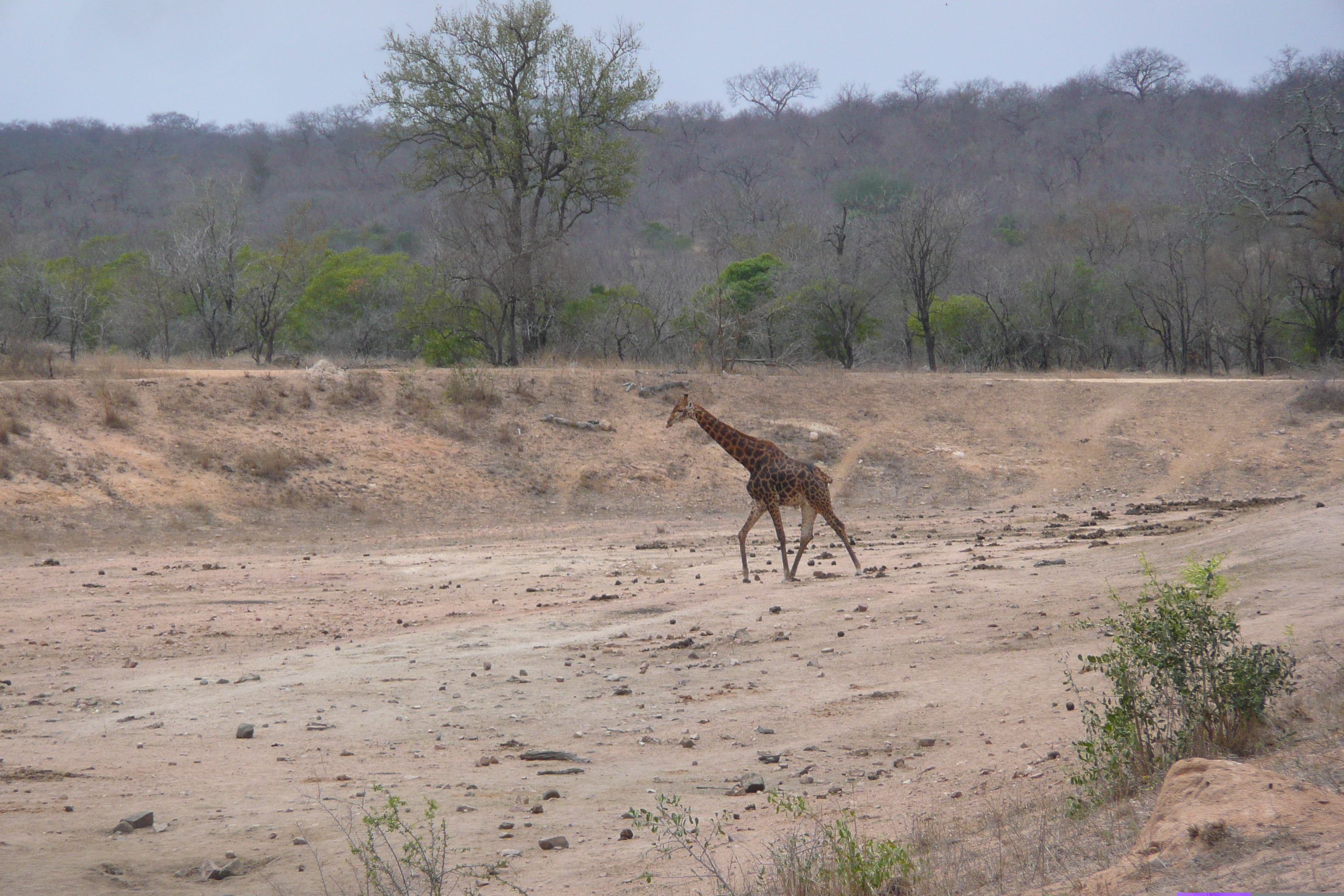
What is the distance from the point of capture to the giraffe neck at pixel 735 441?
537 inches

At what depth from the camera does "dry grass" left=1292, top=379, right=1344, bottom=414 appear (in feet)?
82.0

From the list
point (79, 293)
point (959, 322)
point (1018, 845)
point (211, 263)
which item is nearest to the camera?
point (1018, 845)

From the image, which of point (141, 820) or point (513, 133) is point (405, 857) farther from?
point (513, 133)

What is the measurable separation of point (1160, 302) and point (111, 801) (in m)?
37.7

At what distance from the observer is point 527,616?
11.2m

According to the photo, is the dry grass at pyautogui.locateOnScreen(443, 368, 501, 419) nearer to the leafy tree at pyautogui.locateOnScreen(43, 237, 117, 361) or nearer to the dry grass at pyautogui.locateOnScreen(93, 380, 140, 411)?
the dry grass at pyautogui.locateOnScreen(93, 380, 140, 411)

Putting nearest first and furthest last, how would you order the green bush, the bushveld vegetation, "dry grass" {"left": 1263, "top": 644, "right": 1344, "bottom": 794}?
"dry grass" {"left": 1263, "top": 644, "right": 1344, "bottom": 794}, the green bush, the bushveld vegetation

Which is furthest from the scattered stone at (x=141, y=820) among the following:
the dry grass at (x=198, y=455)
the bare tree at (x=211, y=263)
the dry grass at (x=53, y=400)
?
the bare tree at (x=211, y=263)

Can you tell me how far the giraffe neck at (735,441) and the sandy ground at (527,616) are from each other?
5.11 feet

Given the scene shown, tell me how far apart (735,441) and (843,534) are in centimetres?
206

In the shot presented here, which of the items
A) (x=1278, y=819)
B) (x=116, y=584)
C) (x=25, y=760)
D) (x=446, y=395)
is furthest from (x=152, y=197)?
(x=1278, y=819)

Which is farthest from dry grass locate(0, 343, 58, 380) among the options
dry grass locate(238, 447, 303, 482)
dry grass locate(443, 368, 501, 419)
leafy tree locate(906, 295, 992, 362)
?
leafy tree locate(906, 295, 992, 362)

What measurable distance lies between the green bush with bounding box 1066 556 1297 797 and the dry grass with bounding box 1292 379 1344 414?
74.8ft

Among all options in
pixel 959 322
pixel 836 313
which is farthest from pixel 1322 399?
pixel 836 313
